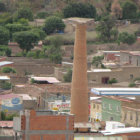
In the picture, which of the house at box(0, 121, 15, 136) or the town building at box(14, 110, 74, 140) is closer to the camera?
the town building at box(14, 110, 74, 140)

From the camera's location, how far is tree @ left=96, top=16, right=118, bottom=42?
59344 millimetres

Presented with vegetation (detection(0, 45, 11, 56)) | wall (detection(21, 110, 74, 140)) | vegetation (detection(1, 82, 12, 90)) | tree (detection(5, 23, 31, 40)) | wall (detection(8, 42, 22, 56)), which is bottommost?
wall (detection(8, 42, 22, 56))

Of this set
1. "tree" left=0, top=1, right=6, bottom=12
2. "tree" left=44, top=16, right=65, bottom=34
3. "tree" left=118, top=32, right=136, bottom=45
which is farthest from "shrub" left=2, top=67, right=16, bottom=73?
"tree" left=0, top=1, right=6, bottom=12

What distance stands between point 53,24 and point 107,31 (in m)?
3.64

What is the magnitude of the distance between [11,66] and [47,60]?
4.17 meters

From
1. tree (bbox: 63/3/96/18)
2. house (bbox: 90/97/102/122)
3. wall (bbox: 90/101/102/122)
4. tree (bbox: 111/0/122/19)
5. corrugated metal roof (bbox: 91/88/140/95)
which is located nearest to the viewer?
house (bbox: 90/97/102/122)

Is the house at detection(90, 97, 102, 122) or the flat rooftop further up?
the flat rooftop

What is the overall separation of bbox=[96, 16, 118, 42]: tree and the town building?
139 ft

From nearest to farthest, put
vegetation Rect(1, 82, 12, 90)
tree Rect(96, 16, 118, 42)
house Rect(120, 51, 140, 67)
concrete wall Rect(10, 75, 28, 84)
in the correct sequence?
vegetation Rect(1, 82, 12, 90)
concrete wall Rect(10, 75, 28, 84)
house Rect(120, 51, 140, 67)
tree Rect(96, 16, 118, 42)

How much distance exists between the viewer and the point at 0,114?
3216cm

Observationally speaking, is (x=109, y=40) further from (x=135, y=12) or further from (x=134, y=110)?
(x=134, y=110)

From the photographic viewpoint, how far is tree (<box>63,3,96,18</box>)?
63.2m

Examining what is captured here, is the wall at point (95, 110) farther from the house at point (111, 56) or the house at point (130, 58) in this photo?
the house at point (111, 56)

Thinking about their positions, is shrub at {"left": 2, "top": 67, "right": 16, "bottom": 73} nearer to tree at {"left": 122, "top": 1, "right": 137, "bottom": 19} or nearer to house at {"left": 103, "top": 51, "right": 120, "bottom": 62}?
house at {"left": 103, "top": 51, "right": 120, "bottom": 62}
